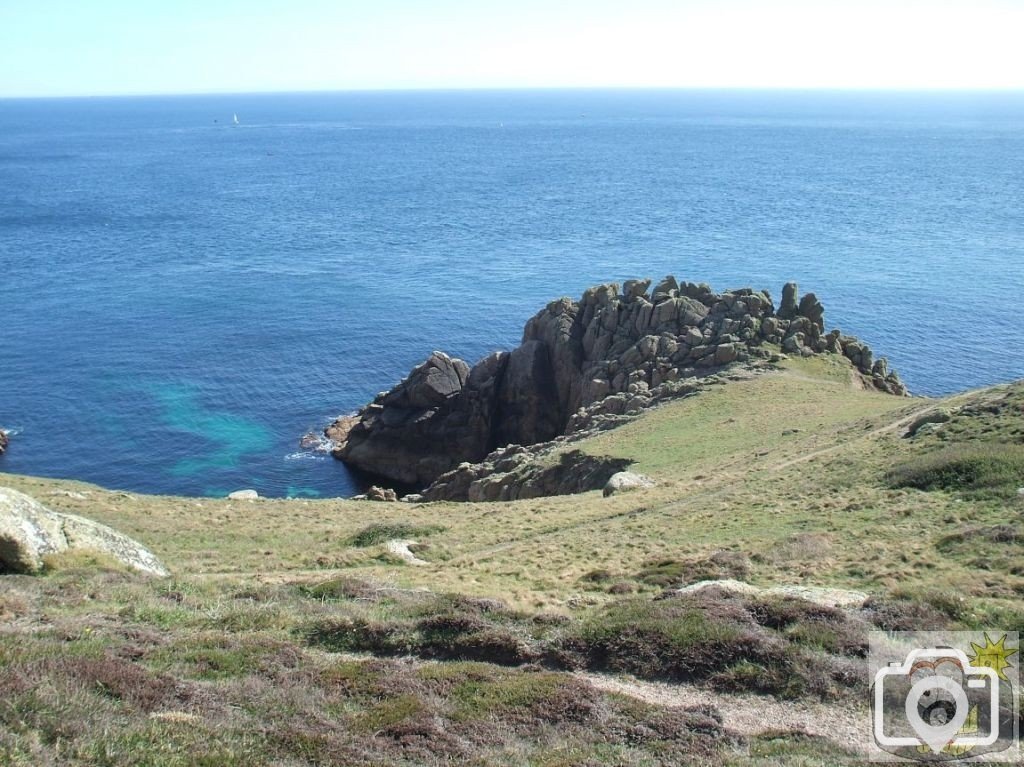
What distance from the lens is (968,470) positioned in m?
34.8

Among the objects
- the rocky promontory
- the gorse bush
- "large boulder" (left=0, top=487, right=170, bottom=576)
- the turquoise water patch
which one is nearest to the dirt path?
"large boulder" (left=0, top=487, right=170, bottom=576)

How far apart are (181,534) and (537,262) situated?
299ft

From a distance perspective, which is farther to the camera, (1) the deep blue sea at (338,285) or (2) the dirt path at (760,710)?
(1) the deep blue sea at (338,285)

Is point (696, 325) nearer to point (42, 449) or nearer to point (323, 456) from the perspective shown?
point (323, 456)

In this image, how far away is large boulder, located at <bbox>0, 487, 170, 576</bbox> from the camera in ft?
80.4

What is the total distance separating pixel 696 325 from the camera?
70.9m

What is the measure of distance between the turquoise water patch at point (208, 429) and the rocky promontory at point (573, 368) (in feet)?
22.0

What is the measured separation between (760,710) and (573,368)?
2233 inches

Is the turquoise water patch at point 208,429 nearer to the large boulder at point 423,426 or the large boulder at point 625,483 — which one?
the large boulder at point 423,426

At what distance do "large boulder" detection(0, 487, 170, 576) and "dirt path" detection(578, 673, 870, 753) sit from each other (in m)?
16.0

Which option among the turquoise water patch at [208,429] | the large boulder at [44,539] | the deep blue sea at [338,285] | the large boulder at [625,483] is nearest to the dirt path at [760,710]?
the large boulder at [44,539]

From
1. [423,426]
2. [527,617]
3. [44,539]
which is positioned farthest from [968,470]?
[423,426]

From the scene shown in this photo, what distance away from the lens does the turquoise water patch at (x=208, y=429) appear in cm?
6831

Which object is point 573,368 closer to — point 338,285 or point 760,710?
point 338,285
